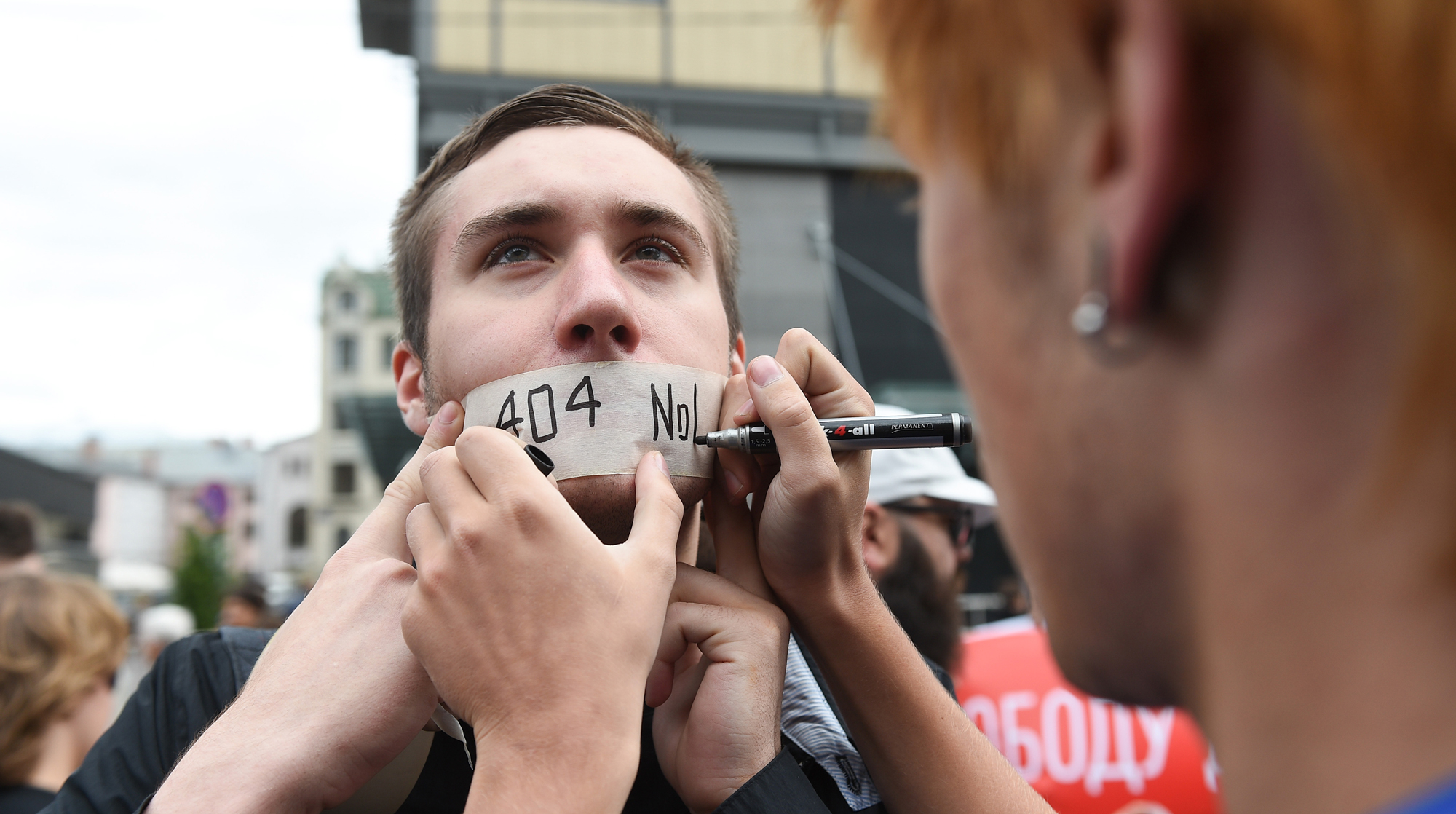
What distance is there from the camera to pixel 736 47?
1612 cm

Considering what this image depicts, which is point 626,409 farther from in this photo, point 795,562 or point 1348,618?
point 1348,618

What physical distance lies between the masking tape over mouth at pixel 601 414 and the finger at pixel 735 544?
10cm

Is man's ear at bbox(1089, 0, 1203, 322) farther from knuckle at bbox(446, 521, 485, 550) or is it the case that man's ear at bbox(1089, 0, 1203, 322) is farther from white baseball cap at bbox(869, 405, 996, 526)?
white baseball cap at bbox(869, 405, 996, 526)

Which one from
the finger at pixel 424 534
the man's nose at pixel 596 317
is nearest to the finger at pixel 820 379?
the man's nose at pixel 596 317

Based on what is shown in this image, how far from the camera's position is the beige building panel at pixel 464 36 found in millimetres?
15117

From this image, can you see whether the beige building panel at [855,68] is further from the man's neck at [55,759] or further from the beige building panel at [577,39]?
the beige building panel at [577,39]

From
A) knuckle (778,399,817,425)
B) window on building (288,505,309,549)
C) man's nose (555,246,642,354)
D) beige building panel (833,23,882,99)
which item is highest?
beige building panel (833,23,882,99)

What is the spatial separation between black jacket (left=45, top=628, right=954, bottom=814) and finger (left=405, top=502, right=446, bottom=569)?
46 cm

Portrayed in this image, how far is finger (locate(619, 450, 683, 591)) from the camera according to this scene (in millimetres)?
1146

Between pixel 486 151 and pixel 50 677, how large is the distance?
2.45m

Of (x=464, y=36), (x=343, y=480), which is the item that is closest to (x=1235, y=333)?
(x=464, y=36)

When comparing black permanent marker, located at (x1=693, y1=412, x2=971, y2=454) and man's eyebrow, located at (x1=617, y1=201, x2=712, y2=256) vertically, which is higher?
man's eyebrow, located at (x1=617, y1=201, x2=712, y2=256)

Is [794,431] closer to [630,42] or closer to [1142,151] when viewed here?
[1142,151]

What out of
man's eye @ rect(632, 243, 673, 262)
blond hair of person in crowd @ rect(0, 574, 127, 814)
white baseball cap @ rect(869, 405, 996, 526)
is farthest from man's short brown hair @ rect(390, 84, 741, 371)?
blond hair of person in crowd @ rect(0, 574, 127, 814)
